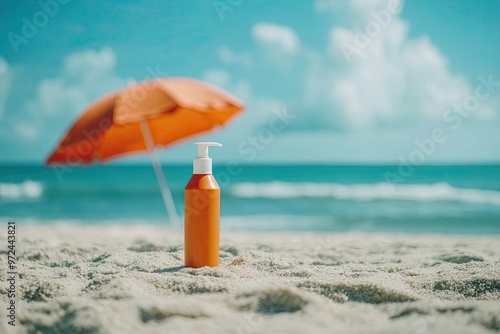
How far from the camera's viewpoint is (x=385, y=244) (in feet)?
14.6

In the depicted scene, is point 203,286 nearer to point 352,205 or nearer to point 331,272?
point 331,272

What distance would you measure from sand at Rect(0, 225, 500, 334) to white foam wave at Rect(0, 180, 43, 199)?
54.4ft

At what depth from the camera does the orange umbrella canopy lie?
2350mm

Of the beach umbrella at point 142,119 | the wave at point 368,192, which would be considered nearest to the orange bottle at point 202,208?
the beach umbrella at point 142,119

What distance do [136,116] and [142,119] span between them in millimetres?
38

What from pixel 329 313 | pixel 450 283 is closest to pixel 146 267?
pixel 329 313

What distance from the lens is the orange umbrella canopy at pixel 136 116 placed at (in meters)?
2.35

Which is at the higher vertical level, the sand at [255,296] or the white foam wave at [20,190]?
the white foam wave at [20,190]

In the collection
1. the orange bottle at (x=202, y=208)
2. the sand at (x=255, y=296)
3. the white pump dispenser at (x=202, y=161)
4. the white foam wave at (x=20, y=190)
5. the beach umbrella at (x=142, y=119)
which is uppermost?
the white foam wave at (x=20, y=190)

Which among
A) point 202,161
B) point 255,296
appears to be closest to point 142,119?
point 202,161

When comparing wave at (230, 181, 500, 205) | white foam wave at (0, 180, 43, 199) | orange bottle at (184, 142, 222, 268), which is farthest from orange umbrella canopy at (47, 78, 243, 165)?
white foam wave at (0, 180, 43, 199)

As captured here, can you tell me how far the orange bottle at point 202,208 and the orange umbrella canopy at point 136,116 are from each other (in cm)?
29

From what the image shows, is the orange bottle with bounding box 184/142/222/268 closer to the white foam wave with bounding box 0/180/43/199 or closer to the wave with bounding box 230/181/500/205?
the wave with bounding box 230/181/500/205

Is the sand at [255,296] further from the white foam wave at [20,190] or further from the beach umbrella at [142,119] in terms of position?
the white foam wave at [20,190]
